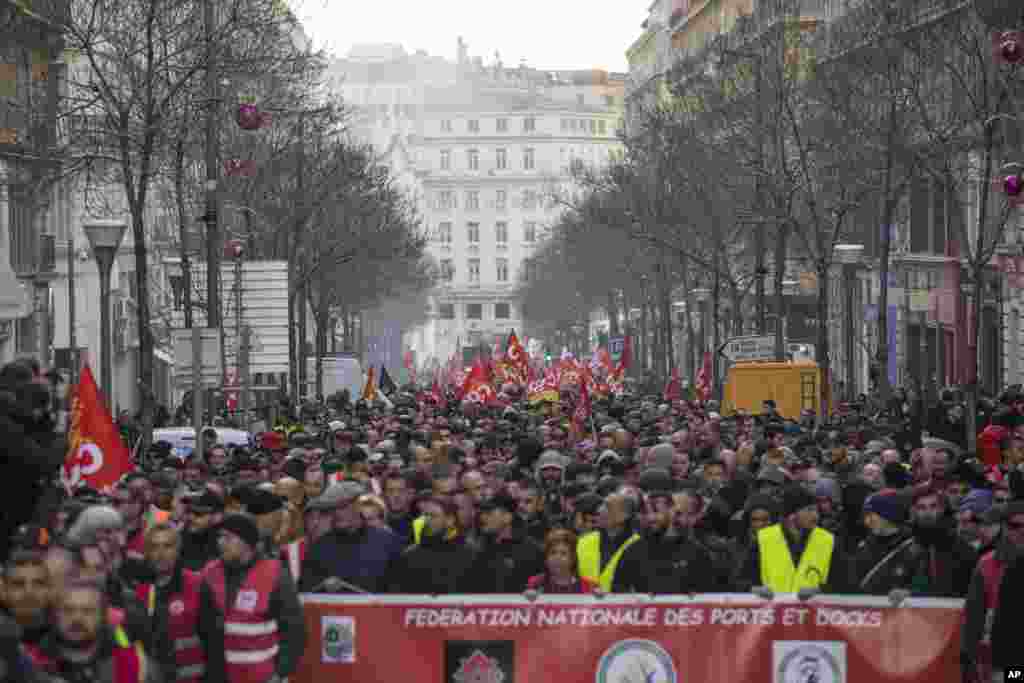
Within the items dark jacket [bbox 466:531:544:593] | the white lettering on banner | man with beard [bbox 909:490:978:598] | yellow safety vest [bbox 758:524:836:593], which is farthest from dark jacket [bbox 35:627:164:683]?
man with beard [bbox 909:490:978:598]

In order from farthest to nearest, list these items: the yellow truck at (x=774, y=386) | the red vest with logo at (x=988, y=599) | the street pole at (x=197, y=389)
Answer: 1. the yellow truck at (x=774, y=386)
2. the street pole at (x=197, y=389)
3. the red vest with logo at (x=988, y=599)

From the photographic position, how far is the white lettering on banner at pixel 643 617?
41.3 feet

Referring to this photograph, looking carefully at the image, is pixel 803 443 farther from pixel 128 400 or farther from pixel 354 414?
pixel 128 400

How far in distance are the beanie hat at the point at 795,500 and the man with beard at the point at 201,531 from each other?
3.08 m

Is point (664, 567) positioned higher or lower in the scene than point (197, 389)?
lower

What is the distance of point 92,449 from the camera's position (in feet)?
58.0

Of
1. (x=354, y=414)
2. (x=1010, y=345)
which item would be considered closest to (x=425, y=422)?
(x=354, y=414)

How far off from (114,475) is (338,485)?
13.9 feet

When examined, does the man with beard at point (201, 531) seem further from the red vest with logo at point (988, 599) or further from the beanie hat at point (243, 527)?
the red vest with logo at point (988, 599)

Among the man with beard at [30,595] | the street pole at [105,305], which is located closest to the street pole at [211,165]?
the street pole at [105,305]

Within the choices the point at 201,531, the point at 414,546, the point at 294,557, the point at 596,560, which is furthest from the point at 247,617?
the point at 596,560

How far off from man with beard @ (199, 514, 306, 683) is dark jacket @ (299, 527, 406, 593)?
5.31 feet

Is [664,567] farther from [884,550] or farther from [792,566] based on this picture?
[884,550]

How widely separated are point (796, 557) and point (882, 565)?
46 cm
